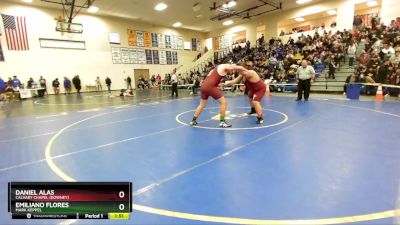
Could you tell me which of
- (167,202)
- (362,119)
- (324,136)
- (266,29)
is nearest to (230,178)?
(167,202)

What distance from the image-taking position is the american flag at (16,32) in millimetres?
17516

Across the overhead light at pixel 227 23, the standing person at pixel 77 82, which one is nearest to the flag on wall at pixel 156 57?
the overhead light at pixel 227 23

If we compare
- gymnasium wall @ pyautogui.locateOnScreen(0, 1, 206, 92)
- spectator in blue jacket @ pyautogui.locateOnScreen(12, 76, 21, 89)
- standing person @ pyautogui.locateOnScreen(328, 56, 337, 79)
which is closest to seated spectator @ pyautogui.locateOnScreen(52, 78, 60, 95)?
gymnasium wall @ pyautogui.locateOnScreen(0, 1, 206, 92)

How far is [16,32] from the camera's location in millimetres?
17938

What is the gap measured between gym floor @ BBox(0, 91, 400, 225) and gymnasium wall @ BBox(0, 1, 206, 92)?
15.3 meters

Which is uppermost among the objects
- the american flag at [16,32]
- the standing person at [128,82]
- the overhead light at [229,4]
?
the overhead light at [229,4]

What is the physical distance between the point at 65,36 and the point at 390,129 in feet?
73.6

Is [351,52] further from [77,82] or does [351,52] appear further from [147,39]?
[77,82]

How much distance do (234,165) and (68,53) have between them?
70.7ft

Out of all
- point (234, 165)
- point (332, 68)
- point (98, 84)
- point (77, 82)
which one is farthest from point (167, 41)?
point (234, 165)

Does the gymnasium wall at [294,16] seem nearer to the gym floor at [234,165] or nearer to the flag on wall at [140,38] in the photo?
the flag on wall at [140,38]

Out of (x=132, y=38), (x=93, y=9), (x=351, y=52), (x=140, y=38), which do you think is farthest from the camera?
(x=140, y=38)

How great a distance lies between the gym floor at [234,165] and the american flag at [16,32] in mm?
15379
